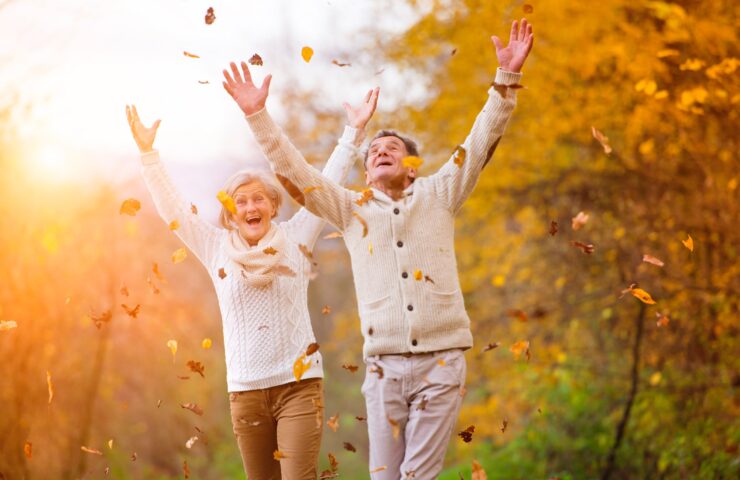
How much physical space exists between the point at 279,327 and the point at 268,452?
52 cm

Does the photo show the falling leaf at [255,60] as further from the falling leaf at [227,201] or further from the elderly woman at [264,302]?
the falling leaf at [227,201]

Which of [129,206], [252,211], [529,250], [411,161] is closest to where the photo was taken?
[411,161]

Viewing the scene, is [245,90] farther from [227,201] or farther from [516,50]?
Answer: [516,50]

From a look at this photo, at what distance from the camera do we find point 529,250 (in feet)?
32.0

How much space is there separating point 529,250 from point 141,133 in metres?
6.04

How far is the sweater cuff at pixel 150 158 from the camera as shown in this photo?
433 cm

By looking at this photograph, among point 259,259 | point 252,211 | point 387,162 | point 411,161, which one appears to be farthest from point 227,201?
point 411,161

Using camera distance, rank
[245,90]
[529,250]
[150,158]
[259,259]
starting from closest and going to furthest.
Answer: [245,90] → [259,259] → [150,158] → [529,250]

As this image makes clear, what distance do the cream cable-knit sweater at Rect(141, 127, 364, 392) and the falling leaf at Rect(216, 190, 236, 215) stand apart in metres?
0.16

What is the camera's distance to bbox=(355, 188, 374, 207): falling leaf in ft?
13.1

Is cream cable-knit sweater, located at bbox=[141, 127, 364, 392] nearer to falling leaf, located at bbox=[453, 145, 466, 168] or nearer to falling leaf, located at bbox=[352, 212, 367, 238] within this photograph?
falling leaf, located at bbox=[352, 212, 367, 238]

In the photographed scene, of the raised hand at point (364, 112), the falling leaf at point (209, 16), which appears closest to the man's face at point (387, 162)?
the raised hand at point (364, 112)

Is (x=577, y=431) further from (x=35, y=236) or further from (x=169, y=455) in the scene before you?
(x=169, y=455)

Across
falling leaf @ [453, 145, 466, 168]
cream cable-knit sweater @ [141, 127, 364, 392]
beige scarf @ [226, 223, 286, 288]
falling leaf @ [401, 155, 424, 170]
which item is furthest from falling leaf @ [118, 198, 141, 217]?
falling leaf @ [453, 145, 466, 168]
